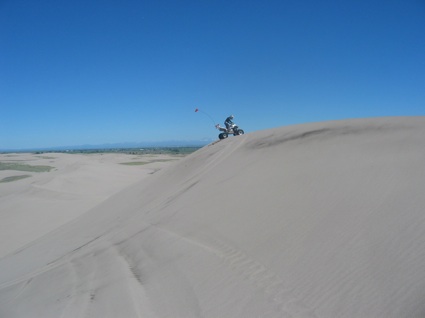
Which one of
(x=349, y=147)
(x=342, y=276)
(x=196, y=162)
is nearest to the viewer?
(x=342, y=276)

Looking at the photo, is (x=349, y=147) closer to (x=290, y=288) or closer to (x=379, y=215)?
(x=379, y=215)

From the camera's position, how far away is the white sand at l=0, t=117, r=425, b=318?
Answer: 292 cm

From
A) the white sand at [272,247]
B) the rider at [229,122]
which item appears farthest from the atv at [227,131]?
the white sand at [272,247]

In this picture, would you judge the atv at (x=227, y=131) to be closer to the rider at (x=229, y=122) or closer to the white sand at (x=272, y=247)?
the rider at (x=229, y=122)

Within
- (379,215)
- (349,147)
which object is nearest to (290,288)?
(379,215)

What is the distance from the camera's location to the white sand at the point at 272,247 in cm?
292

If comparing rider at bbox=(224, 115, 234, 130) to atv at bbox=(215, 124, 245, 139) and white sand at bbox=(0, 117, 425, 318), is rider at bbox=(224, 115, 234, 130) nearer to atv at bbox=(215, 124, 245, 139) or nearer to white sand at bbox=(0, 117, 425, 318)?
atv at bbox=(215, 124, 245, 139)

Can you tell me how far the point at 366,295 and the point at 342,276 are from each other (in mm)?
324

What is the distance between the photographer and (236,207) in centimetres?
545

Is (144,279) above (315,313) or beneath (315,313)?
beneath

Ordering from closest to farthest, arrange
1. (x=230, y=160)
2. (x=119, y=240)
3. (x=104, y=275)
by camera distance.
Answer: (x=104, y=275) → (x=119, y=240) → (x=230, y=160)

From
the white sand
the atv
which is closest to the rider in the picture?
the atv

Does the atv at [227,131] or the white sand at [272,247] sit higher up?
the atv at [227,131]

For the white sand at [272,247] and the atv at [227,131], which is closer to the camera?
the white sand at [272,247]
